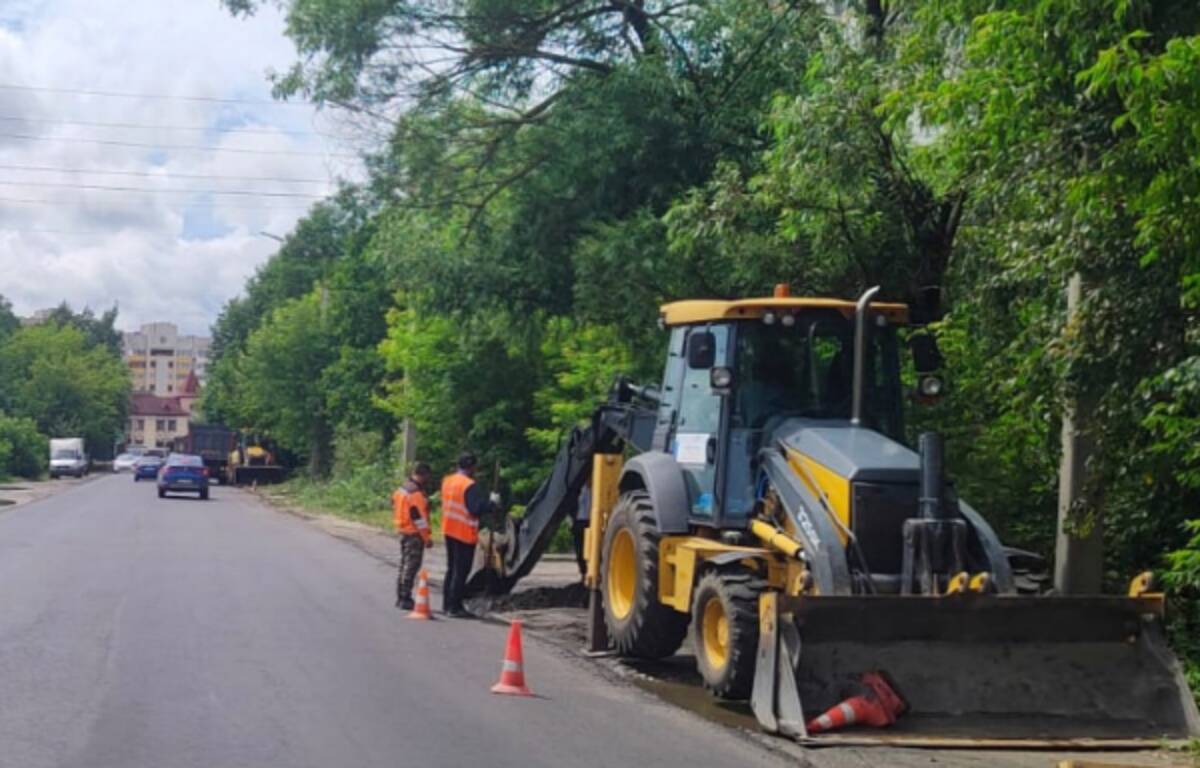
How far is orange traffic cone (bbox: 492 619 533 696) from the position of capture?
11170 millimetres

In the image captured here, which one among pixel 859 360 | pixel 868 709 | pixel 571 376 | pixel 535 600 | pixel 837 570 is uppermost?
pixel 571 376

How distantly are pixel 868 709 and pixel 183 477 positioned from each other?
134 ft

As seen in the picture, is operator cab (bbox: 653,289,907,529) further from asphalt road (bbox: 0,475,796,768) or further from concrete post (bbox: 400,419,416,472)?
concrete post (bbox: 400,419,416,472)

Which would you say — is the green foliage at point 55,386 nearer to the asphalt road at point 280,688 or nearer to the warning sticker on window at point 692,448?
the asphalt road at point 280,688

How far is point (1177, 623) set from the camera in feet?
41.3

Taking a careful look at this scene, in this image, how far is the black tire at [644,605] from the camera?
12.4 metres

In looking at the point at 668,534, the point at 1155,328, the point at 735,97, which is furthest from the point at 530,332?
the point at 1155,328

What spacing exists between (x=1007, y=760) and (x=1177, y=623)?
12.8 ft

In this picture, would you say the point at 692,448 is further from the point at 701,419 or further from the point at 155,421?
the point at 155,421

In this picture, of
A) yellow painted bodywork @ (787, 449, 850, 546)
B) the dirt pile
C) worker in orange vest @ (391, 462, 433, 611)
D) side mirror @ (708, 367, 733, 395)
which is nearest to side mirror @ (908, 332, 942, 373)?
yellow painted bodywork @ (787, 449, 850, 546)

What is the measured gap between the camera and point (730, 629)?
10.6 m

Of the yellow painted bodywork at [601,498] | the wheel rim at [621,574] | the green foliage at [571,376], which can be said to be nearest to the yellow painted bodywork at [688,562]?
the wheel rim at [621,574]

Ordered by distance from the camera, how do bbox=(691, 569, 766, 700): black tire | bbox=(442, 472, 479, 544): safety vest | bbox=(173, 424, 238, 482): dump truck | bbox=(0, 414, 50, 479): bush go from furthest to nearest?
1. bbox=(173, 424, 238, 482): dump truck
2. bbox=(0, 414, 50, 479): bush
3. bbox=(442, 472, 479, 544): safety vest
4. bbox=(691, 569, 766, 700): black tire

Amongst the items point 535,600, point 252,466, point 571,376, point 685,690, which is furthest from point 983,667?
point 252,466
